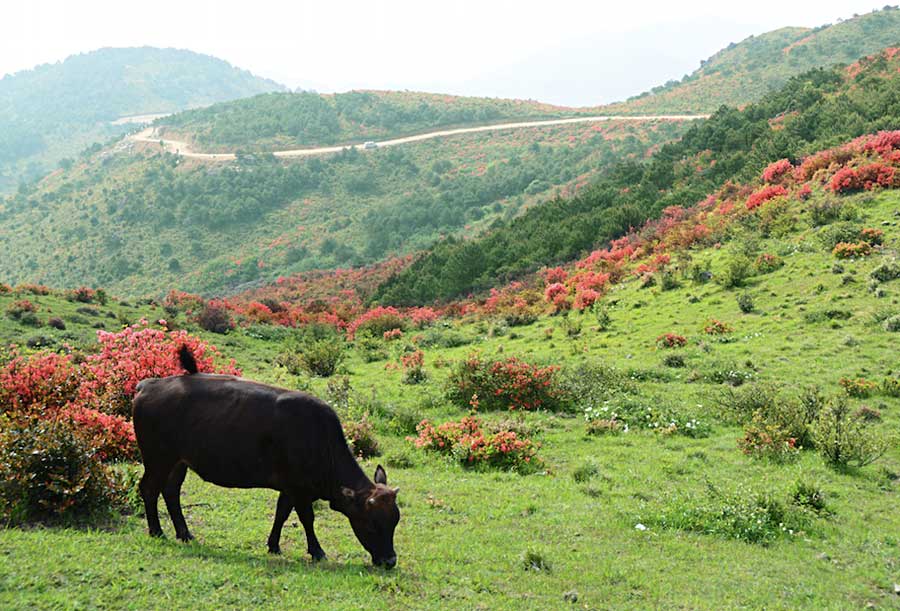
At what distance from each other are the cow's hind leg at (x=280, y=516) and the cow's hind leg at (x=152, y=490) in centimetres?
150

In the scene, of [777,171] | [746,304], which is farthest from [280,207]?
[746,304]

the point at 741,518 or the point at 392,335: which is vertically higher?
the point at 741,518

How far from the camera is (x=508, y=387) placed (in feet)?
59.8

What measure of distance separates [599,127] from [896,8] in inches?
2330

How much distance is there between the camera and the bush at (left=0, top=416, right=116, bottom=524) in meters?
7.71

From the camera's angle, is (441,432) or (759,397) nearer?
(441,432)

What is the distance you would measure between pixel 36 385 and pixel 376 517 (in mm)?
8896

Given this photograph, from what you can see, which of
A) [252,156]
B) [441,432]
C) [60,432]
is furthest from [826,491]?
[252,156]

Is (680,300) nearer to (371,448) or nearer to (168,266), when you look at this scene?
(371,448)

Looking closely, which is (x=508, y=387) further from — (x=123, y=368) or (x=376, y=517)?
(x=376, y=517)

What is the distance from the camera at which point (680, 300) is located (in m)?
27.8

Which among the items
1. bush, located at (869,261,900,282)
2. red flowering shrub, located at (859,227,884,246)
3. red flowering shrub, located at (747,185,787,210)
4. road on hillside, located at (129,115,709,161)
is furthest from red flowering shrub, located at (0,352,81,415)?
road on hillside, located at (129,115,709,161)

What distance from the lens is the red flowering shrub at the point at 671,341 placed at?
22.3 metres

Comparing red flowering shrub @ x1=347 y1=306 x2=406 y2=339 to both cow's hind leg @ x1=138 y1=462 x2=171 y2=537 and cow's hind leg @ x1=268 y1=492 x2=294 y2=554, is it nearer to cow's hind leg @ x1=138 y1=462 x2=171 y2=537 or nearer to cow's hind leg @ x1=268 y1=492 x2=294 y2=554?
cow's hind leg @ x1=138 y1=462 x2=171 y2=537
